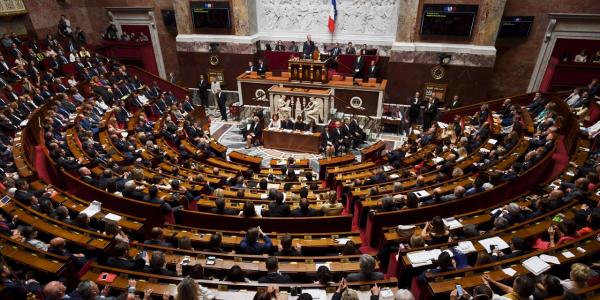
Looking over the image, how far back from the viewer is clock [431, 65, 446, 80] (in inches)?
590

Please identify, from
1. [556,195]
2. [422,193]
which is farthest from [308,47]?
[556,195]

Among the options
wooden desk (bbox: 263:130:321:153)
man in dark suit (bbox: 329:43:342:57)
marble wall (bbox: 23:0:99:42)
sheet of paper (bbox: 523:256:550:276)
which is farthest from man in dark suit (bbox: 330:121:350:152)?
marble wall (bbox: 23:0:99:42)

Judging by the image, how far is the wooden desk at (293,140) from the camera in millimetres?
12766

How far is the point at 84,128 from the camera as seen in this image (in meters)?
11.4

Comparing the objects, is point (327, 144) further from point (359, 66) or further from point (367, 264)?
point (367, 264)

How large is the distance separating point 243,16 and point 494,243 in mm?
15324

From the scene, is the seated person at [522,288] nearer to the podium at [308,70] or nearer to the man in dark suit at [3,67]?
the podium at [308,70]

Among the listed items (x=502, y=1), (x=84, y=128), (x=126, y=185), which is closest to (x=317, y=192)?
(x=126, y=185)

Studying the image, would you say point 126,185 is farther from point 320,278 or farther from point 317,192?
point 320,278

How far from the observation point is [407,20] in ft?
48.4

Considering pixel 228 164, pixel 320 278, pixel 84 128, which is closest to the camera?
pixel 320 278

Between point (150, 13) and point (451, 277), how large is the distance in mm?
19860

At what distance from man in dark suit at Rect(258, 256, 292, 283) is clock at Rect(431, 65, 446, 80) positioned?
1323cm

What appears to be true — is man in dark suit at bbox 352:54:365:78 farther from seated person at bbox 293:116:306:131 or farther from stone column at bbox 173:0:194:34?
stone column at bbox 173:0:194:34
